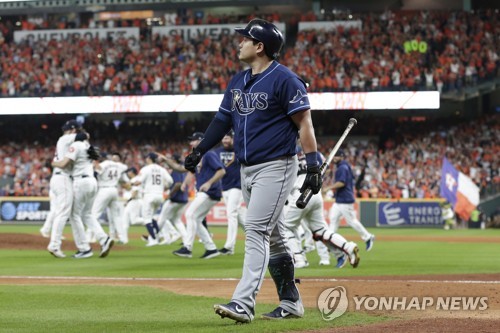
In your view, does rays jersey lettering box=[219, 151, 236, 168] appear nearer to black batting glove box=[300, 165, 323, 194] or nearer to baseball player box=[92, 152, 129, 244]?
baseball player box=[92, 152, 129, 244]

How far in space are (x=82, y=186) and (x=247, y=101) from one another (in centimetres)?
962

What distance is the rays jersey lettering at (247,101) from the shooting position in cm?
786

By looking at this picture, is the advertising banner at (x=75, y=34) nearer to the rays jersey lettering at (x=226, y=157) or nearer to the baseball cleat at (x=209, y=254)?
the rays jersey lettering at (x=226, y=157)

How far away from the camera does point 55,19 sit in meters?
50.2

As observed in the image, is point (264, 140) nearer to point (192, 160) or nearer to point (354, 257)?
point (192, 160)

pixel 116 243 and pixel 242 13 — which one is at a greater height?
pixel 242 13

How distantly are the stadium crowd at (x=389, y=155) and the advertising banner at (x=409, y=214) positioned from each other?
109 centimetres

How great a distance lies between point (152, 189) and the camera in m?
22.1

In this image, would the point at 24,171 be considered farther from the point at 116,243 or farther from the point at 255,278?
the point at 255,278

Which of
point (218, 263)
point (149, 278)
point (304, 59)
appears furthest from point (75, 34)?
point (149, 278)

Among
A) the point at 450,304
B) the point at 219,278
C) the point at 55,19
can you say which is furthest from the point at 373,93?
the point at 450,304

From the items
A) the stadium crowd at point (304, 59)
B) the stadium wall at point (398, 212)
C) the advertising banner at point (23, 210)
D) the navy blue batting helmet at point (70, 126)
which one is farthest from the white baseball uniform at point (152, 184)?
the stadium crowd at point (304, 59)

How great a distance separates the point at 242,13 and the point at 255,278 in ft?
139

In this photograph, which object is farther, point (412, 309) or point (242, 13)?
point (242, 13)
